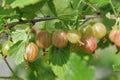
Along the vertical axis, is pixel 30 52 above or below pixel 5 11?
below

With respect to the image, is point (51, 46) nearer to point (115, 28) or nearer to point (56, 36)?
point (56, 36)

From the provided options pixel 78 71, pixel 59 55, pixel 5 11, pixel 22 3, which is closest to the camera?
pixel 78 71

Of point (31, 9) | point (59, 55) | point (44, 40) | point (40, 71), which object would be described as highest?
point (31, 9)

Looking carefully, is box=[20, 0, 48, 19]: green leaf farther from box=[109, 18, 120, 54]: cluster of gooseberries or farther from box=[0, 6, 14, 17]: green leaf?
box=[109, 18, 120, 54]: cluster of gooseberries

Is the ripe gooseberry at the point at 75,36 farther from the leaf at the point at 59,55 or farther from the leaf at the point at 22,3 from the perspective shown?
the leaf at the point at 22,3

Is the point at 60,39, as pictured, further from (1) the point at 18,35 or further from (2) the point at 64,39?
(1) the point at 18,35

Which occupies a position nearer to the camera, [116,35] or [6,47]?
[116,35]

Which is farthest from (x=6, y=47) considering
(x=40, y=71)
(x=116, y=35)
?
(x=116, y=35)
